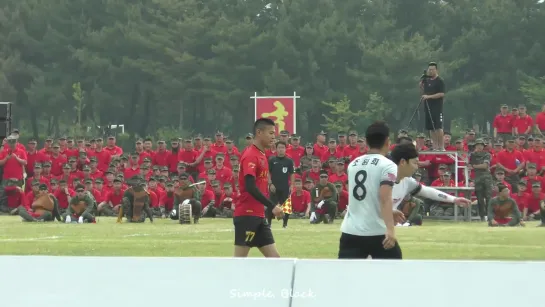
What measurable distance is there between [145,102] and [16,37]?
10.1 meters

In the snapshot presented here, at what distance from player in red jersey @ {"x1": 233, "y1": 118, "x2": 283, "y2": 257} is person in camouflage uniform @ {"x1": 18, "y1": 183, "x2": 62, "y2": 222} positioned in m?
17.5

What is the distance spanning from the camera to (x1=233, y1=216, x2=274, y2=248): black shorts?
41.5ft

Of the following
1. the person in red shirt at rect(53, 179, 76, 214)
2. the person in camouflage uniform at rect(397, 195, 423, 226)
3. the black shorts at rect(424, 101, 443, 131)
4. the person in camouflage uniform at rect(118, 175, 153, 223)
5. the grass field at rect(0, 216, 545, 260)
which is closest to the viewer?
the grass field at rect(0, 216, 545, 260)

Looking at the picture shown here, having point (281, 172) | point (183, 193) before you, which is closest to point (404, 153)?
point (281, 172)

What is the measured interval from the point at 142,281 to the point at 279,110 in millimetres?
33053

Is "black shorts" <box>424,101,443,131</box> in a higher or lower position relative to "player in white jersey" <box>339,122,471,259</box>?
higher

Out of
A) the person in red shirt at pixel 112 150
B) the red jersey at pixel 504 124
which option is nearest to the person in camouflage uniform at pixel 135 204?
the person in red shirt at pixel 112 150

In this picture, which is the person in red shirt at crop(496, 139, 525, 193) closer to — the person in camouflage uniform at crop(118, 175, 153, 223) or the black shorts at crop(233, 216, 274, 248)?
the person in camouflage uniform at crop(118, 175, 153, 223)

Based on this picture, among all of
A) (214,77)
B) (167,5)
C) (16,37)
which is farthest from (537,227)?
(16,37)

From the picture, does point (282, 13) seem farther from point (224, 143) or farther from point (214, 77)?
point (224, 143)

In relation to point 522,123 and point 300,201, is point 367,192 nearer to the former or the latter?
point 300,201

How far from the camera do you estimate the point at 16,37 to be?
3369 inches

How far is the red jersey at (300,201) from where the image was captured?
30281mm

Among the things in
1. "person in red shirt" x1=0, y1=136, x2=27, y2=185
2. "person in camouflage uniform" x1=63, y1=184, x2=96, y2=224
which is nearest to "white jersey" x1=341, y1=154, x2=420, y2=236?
"person in camouflage uniform" x1=63, y1=184, x2=96, y2=224
